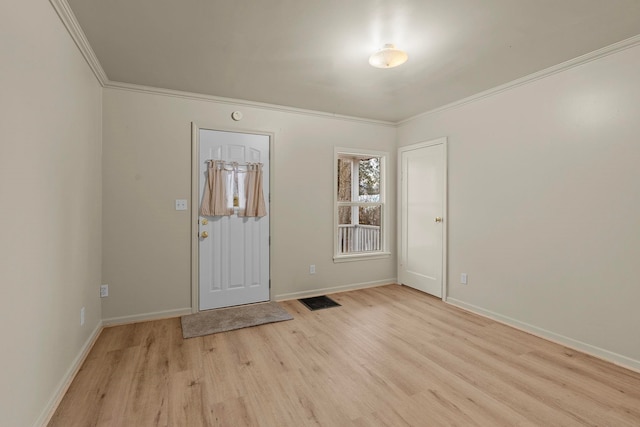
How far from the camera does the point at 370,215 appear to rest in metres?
5.13

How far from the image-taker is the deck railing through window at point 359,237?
16.4ft

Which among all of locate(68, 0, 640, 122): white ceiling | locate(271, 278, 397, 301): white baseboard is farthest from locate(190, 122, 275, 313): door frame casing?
locate(271, 278, 397, 301): white baseboard

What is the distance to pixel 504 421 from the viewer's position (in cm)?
177

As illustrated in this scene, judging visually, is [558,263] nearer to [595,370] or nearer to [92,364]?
[595,370]

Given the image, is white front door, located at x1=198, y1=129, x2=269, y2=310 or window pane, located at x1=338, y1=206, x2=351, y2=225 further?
window pane, located at x1=338, y1=206, x2=351, y2=225

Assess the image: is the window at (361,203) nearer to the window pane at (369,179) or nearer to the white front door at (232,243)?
the window pane at (369,179)

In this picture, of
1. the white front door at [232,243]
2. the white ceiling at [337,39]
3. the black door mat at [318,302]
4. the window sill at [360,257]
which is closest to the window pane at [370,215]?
the window sill at [360,257]

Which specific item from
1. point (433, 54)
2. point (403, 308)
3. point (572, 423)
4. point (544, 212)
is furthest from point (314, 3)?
point (403, 308)

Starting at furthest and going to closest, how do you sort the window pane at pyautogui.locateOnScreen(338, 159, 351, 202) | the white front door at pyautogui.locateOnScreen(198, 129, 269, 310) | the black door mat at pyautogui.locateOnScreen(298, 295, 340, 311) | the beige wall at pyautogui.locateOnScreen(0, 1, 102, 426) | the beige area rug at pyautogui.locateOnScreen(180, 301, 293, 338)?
the window pane at pyautogui.locateOnScreen(338, 159, 351, 202) → the black door mat at pyautogui.locateOnScreen(298, 295, 340, 311) → the white front door at pyautogui.locateOnScreen(198, 129, 269, 310) → the beige area rug at pyautogui.locateOnScreen(180, 301, 293, 338) → the beige wall at pyautogui.locateOnScreen(0, 1, 102, 426)

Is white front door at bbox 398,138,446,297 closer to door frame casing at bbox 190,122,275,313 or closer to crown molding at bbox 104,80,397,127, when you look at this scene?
crown molding at bbox 104,80,397,127

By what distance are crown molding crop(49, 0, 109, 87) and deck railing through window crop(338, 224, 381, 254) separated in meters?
3.56

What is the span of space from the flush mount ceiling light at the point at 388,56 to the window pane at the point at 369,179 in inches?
93.2

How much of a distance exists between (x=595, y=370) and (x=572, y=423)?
84 cm

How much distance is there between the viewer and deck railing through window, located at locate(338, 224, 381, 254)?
500cm
